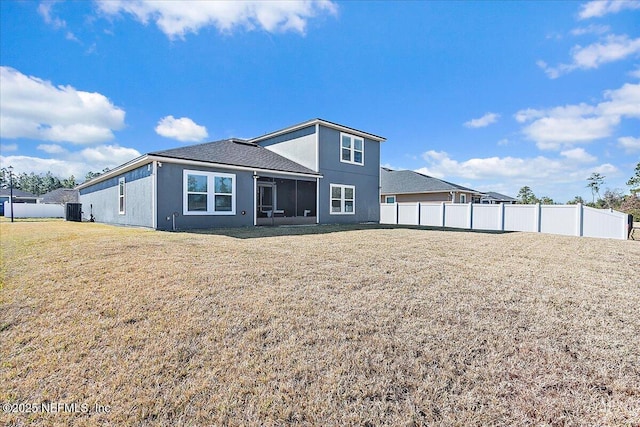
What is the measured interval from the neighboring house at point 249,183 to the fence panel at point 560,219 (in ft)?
28.1

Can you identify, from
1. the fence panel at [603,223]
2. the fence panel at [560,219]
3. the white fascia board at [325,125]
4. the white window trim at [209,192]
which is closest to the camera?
the white window trim at [209,192]

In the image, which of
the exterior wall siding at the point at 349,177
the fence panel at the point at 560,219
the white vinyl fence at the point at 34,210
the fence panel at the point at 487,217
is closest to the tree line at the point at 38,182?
the white vinyl fence at the point at 34,210

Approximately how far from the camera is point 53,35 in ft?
36.0

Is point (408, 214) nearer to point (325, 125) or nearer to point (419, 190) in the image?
point (419, 190)

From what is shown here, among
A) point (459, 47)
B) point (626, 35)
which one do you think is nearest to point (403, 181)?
point (459, 47)

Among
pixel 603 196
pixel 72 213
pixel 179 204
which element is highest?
pixel 603 196

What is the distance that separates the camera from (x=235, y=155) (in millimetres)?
13516

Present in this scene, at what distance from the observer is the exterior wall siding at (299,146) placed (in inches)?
611

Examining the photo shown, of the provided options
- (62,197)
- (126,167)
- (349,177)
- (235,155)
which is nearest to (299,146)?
(349,177)

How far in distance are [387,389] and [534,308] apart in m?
2.73

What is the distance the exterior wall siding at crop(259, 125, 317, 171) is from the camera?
15516 mm

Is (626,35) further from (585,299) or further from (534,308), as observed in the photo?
(534,308)

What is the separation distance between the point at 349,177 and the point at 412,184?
1130 centimetres

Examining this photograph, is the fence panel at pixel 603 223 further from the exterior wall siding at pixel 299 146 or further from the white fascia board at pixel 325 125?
the exterior wall siding at pixel 299 146
